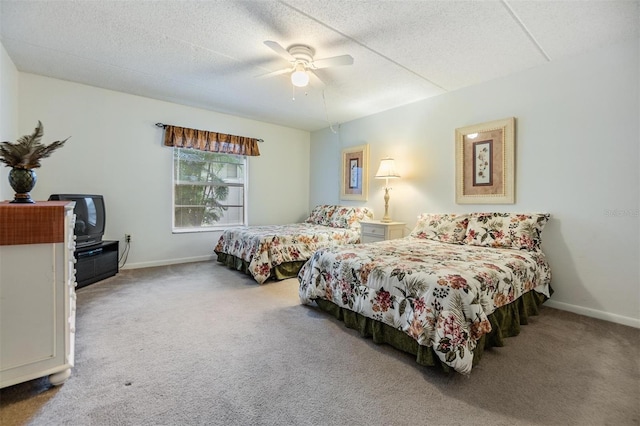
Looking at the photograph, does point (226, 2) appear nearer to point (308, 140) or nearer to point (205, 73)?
point (205, 73)

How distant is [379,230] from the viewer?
12.8 feet

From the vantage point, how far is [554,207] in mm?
2832

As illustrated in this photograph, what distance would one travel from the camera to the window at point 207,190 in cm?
454

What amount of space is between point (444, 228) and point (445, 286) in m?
1.73

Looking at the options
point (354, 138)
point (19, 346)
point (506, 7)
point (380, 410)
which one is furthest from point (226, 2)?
point (354, 138)

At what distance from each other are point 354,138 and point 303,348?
378 centimetres

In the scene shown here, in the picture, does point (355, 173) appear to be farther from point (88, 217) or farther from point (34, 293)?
point (34, 293)

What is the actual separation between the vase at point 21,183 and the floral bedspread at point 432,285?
79.1 inches

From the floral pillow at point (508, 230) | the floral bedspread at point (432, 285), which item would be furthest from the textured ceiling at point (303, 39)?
the floral bedspread at point (432, 285)

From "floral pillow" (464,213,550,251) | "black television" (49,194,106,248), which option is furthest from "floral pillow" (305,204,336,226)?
"black television" (49,194,106,248)

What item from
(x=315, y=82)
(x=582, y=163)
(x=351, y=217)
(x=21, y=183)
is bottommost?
(x=351, y=217)

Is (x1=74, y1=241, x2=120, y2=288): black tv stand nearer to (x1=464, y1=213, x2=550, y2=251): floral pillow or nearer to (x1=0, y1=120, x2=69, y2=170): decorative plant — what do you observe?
(x1=0, y1=120, x2=69, y2=170): decorative plant

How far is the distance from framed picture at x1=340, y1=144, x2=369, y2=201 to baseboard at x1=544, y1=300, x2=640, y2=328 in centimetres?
272

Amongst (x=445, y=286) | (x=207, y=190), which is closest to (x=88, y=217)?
(x=207, y=190)
